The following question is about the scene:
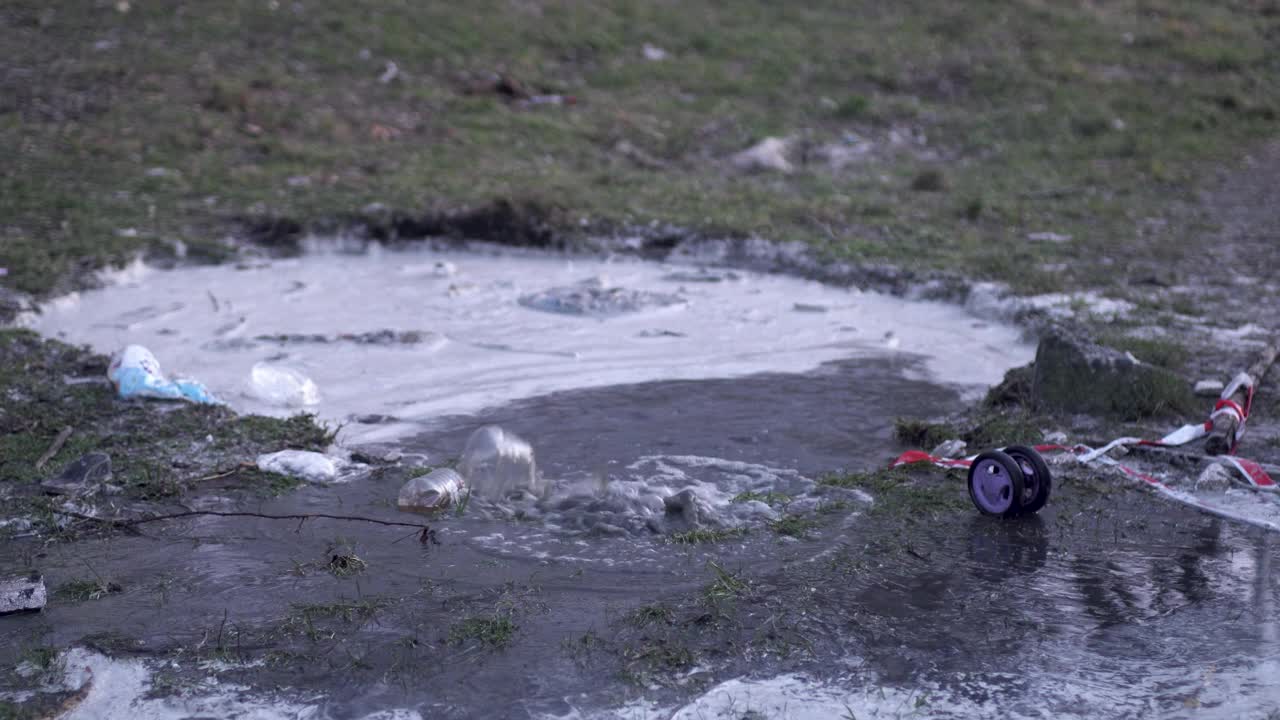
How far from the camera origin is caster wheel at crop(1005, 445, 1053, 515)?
4133 mm

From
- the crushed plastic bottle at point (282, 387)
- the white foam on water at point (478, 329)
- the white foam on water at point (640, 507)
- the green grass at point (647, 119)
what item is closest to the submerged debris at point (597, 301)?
the white foam on water at point (478, 329)

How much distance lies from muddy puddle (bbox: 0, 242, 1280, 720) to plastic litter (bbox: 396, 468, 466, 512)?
51 mm

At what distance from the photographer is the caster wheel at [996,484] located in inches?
162

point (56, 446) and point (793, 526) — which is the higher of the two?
point (793, 526)

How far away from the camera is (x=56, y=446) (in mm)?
4777

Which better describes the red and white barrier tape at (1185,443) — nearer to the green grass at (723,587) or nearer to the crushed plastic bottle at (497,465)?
the green grass at (723,587)

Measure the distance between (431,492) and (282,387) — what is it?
158 cm

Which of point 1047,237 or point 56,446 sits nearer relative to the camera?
point 56,446

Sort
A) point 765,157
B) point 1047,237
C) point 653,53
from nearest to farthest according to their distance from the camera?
point 1047,237 < point 765,157 < point 653,53

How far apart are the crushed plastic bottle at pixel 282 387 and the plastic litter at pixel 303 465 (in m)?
0.79

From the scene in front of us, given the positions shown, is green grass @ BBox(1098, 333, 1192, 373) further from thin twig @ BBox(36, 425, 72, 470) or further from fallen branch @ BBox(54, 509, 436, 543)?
thin twig @ BBox(36, 425, 72, 470)

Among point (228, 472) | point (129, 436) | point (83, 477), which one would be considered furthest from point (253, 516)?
point (129, 436)

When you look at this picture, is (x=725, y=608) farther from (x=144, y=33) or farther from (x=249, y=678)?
(x=144, y=33)

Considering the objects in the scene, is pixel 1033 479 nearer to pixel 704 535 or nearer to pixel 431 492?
pixel 704 535
